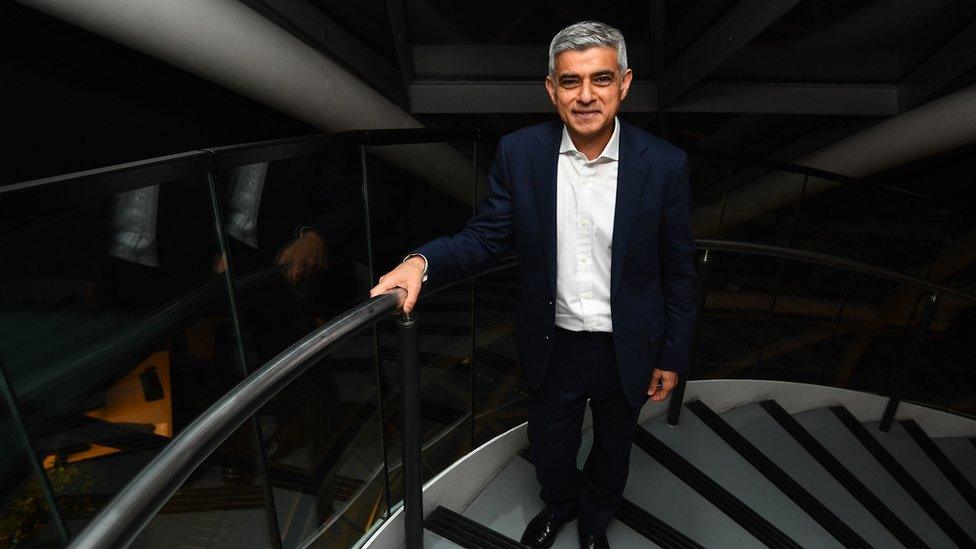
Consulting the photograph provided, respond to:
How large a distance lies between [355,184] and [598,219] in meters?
0.71

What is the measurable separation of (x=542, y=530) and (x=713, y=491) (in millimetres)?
708

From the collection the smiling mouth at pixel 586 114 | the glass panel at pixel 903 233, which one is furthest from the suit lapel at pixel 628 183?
the glass panel at pixel 903 233

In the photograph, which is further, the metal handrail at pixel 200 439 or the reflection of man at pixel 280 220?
the reflection of man at pixel 280 220

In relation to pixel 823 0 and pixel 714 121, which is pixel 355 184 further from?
pixel 714 121

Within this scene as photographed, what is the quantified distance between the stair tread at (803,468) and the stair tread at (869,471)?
1.00 feet

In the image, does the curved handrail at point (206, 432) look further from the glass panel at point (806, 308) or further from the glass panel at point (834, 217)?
the glass panel at point (806, 308)

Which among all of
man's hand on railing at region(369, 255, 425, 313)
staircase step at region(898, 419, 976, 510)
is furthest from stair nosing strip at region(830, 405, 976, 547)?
man's hand on railing at region(369, 255, 425, 313)

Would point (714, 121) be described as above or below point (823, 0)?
below

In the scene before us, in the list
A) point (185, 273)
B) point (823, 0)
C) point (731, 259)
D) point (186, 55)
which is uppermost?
point (823, 0)

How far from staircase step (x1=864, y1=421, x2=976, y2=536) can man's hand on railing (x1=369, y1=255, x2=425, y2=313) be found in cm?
290

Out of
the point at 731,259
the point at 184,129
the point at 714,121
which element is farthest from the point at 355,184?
the point at 731,259

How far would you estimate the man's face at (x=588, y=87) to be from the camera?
4.03 feet

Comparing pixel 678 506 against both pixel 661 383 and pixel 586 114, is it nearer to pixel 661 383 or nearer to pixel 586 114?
pixel 661 383

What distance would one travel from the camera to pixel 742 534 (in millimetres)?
1943
